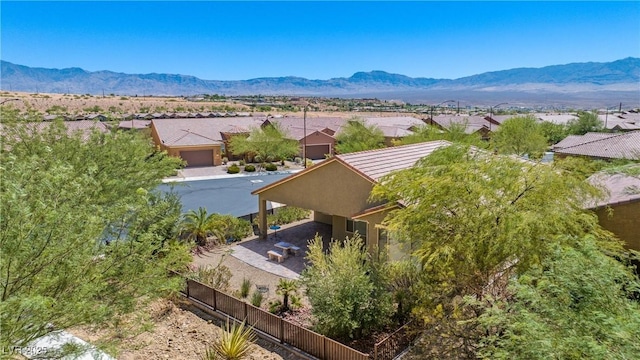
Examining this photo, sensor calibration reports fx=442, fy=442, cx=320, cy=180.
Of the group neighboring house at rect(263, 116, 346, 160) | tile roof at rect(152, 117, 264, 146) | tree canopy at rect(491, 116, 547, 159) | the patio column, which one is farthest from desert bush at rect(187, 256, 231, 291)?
neighboring house at rect(263, 116, 346, 160)

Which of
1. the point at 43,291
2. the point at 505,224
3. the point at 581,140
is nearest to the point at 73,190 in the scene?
the point at 43,291

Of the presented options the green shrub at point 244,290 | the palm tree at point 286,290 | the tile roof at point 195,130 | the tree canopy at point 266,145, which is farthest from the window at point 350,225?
the tile roof at point 195,130

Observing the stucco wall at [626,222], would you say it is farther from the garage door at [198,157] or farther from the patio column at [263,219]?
the garage door at [198,157]

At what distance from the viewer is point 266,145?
5156 cm

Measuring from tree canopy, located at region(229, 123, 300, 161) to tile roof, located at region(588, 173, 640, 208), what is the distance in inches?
1506

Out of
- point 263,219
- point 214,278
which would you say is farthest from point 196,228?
point 214,278

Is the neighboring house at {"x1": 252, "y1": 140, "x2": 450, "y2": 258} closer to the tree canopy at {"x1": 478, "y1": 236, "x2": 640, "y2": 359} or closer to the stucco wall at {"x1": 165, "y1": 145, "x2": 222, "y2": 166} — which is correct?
the tree canopy at {"x1": 478, "y1": 236, "x2": 640, "y2": 359}

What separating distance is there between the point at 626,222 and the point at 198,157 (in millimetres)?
45229

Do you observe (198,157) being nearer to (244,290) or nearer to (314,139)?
(314,139)

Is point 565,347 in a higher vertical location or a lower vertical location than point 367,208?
higher

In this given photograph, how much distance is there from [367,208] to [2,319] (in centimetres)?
1385

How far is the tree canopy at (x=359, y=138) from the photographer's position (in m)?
46.5

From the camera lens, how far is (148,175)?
61.1 ft

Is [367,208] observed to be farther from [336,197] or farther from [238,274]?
[238,274]
